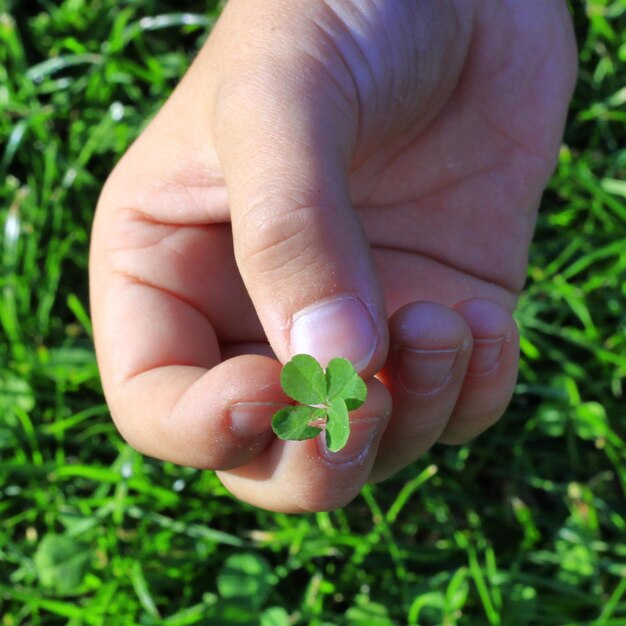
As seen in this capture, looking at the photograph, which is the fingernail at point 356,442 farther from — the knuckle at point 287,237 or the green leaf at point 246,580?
the green leaf at point 246,580

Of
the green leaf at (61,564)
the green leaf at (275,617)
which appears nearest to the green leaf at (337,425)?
the green leaf at (275,617)

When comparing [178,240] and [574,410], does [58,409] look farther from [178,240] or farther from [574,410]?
[574,410]

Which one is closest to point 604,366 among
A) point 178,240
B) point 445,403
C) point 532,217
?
point 532,217

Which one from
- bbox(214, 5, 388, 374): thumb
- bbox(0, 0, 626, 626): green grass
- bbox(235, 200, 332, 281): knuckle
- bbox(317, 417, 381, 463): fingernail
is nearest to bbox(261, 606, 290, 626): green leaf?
bbox(0, 0, 626, 626): green grass

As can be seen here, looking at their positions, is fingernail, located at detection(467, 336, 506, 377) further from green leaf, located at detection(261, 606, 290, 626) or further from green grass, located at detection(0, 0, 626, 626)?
green leaf, located at detection(261, 606, 290, 626)

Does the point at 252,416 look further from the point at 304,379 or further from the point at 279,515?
the point at 279,515

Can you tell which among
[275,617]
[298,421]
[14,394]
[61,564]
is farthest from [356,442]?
[14,394]

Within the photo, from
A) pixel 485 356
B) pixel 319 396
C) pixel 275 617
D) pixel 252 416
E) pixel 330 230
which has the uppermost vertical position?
pixel 330 230
